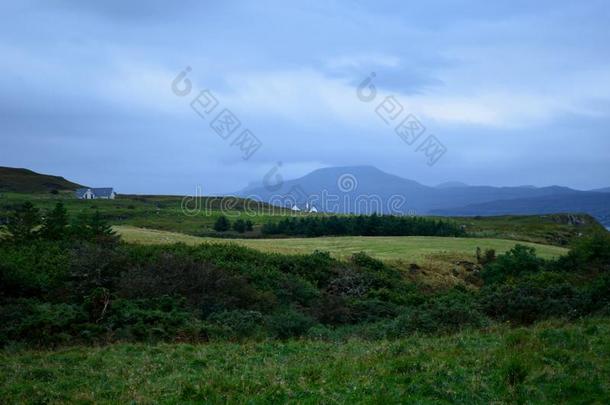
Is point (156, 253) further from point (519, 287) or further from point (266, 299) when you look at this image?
point (519, 287)

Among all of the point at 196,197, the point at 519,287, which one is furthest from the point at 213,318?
the point at 196,197

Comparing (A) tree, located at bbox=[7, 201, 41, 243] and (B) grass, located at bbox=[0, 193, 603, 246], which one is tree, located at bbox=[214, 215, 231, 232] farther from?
(A) tree, located at bbox=[7, 201, 41, 243]

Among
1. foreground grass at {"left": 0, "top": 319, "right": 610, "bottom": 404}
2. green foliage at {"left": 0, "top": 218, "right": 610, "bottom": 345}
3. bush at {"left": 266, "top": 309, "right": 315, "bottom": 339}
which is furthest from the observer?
bush at {"left": 266, "top": 309, "right": 315, "bottom": 339}

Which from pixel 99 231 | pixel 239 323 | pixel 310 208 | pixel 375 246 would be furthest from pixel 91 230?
pixel 310 208

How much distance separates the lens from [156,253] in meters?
29.1

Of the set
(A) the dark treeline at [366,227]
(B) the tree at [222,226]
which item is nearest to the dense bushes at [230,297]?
(A) the dark treeline at [366,227]

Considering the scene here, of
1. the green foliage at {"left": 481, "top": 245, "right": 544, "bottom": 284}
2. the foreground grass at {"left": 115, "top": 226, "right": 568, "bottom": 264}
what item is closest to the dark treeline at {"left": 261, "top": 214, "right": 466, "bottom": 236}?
the foreground grass at {"left": 115, "top": 226, "right": 568, "bottom": 264}

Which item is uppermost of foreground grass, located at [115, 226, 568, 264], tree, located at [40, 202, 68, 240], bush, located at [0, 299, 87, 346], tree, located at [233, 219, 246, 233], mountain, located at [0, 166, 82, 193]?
mountain, located at [0, 166, 82, 193]

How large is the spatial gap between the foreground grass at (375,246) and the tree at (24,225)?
8960 mm

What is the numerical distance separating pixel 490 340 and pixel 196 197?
131937mm

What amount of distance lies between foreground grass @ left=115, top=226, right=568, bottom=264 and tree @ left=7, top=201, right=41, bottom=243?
8960 mm

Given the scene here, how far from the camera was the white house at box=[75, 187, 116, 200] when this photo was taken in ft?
408

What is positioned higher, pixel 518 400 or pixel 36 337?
pixel 518 400

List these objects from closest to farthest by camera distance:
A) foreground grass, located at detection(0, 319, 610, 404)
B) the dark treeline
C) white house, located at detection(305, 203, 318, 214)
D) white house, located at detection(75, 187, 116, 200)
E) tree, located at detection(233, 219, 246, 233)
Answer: foreground grass, located at detection(0, 319, 610, 404) < the dark treeline < tree, located at detection(233, 219, 246, 233) < white house, located at detection(305, 203, 318, 214) < white house, located at detection(75, 187, 116, 200)
